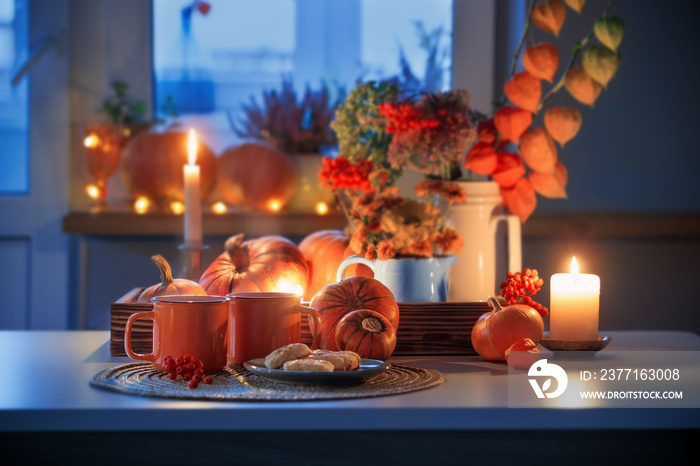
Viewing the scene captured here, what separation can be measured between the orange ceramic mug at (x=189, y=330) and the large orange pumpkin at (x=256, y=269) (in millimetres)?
244

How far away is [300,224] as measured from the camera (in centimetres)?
216

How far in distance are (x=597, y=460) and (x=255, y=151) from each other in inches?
61.6

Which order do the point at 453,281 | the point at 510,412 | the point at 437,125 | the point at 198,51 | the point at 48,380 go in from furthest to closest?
the point at 198,51
the point at 453,281
the point at 437,125
the point at 48,380
the point at 510,412

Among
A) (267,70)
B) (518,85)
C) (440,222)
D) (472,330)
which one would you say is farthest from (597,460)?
(267,70)

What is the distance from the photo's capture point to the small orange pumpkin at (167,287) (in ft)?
A: 3.31

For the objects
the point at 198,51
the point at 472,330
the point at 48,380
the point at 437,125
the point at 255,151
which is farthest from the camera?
the point at 198,51

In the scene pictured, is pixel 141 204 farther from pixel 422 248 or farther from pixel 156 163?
pixel 422 248

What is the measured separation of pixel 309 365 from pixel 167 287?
1.04 ft

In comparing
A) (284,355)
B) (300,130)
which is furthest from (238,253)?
(300,130)

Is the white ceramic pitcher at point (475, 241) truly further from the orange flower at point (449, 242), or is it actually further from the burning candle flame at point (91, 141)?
Answer: the burning candle flame at point (91, 141)

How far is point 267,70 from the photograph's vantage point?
92.2 inches

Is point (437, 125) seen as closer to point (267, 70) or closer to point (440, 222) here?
point (440, 222)

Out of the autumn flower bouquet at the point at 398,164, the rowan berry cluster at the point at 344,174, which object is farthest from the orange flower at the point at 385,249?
the rowan berry cluster at the point at 344,174

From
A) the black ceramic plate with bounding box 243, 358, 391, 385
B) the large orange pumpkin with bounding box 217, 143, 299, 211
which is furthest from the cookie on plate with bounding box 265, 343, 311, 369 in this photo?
the large orange pumpkin with bounding box 217, 143, 299, 211
